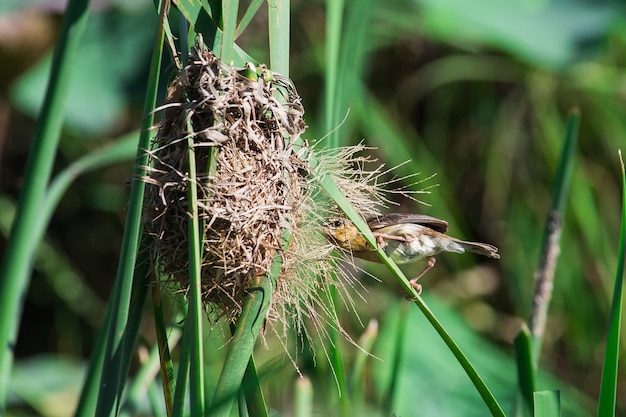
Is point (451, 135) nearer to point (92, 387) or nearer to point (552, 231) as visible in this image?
point (552, 231)

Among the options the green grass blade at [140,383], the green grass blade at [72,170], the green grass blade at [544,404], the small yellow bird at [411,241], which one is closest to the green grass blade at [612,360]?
the green grass blade at [544,404]

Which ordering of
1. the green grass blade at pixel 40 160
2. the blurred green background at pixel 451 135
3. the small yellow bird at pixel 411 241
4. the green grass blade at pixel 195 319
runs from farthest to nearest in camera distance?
the blurred green background at pixel 451 135
the small yellow bird at pixel 411 241
the green grass blade at pixel 40 160
the green grass blade at pixel 195 319

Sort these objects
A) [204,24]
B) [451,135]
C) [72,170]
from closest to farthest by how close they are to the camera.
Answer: [204,24]
[72,170]
[451,135]

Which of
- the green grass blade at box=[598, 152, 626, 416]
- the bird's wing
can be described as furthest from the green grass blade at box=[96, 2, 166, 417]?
the green grass blade at box=[598, 152, 626, 416]

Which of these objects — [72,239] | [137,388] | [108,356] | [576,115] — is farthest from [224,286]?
[72,239]

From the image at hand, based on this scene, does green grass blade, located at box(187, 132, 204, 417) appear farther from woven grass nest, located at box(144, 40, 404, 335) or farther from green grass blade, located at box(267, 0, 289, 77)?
green grass blade, located at box(267, 0, 289, 77)

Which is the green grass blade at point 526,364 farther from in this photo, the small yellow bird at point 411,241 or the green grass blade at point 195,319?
the green grass blade at point 195,319

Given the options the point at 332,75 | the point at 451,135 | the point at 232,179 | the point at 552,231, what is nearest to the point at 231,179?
the point at 232,179
